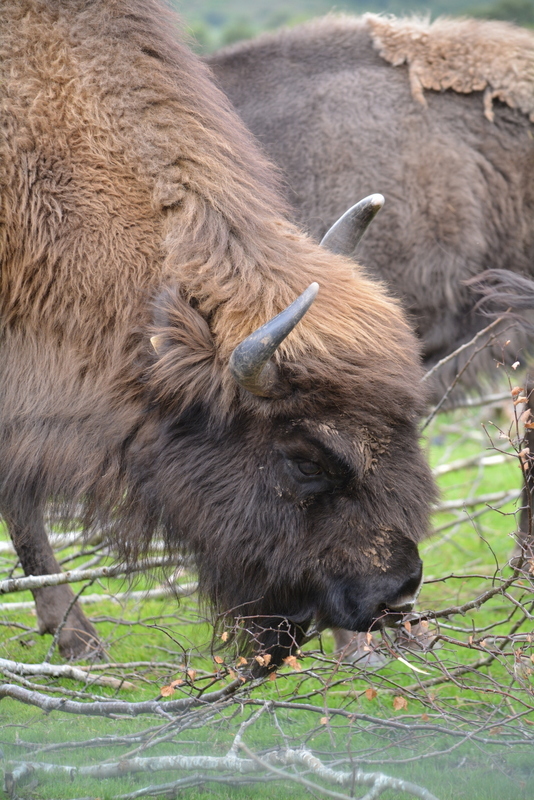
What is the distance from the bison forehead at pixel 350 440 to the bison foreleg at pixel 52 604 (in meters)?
1.78

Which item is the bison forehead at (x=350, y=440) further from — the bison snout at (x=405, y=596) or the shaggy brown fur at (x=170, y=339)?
the bison snout at (x=405, y=596)

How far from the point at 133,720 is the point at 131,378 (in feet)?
3.89

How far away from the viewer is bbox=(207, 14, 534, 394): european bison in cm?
514

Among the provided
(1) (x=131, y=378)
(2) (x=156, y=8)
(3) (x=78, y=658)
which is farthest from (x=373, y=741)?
(2) (x=156, y=8)

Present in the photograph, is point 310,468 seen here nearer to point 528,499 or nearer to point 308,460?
point 308,460

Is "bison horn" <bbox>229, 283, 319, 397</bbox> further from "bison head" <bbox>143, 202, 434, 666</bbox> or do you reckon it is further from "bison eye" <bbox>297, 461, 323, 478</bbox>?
"bison eye" <bbox>297, 461, 323, 478</bbox>

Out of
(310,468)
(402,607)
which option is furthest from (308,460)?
(402,607)

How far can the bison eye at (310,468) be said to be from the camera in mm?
2852

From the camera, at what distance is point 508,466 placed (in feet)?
28.8

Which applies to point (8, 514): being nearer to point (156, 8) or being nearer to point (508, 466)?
point (156, 8)

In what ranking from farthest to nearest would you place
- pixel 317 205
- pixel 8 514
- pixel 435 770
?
pixel 317 205
pixel 8 514
pixel 435 770

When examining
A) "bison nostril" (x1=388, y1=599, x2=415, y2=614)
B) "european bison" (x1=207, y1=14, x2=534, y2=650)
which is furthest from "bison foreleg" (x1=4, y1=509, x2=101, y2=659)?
"european bison" (x1=207, y1=14, x2=534, y2=650)

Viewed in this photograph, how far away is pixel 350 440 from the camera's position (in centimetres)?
278

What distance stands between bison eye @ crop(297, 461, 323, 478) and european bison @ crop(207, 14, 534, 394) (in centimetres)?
248
